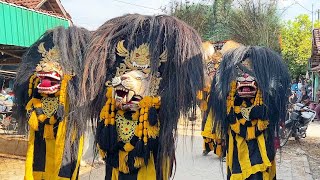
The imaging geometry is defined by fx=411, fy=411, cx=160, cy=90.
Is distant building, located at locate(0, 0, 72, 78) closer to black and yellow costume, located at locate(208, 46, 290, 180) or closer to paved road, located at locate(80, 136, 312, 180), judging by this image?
paved road, located at locate(80, 136, 312, 180)

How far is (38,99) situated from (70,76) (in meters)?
0.43

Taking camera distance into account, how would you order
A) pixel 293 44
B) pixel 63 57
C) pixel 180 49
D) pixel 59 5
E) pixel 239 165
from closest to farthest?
pixel 180 49, pixel 63 57, pixel 239 165, pixel 59 5, pixel 293 44

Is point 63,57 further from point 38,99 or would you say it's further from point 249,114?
point 249,114

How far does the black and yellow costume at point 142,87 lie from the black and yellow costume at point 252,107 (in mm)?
1084

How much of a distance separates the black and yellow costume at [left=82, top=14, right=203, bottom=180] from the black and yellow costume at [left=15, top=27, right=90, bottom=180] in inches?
26.8

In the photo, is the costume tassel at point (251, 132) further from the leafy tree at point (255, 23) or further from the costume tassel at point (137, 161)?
the leafy tree at point (255, 23)

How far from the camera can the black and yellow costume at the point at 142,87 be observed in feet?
9.73

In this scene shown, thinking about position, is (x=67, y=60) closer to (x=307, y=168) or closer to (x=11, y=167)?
(x=11, y=167)

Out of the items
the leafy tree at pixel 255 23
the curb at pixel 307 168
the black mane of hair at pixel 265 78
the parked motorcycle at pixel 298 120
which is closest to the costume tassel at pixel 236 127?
the black mane of hair at pixel 265 78

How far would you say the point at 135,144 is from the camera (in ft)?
9.85

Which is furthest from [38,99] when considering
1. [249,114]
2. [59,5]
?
[59,5]

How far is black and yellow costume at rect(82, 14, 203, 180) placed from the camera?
9.73ft

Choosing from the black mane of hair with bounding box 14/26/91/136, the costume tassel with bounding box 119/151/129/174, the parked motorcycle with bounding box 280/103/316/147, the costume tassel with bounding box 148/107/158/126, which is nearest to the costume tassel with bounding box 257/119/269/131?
the costume tassel with bounding box 148/107/158/126

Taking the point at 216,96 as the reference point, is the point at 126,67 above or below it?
above
